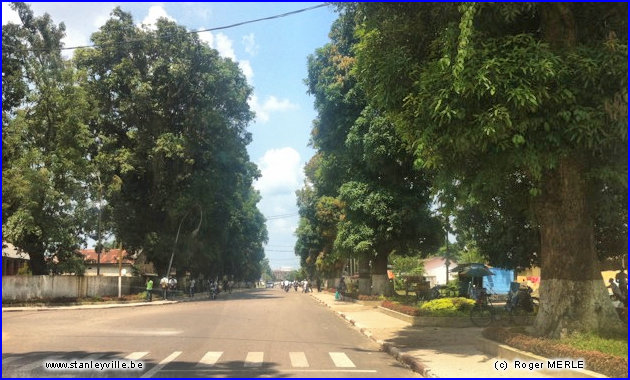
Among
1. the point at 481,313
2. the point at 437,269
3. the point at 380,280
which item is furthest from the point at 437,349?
the point at 437,269

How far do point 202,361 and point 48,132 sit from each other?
29544 millimetres

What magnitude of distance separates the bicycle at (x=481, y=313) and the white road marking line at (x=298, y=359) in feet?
25.9

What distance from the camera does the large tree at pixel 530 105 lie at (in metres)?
8.91

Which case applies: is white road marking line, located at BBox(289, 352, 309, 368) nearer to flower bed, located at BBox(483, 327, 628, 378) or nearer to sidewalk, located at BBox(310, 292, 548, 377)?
sidewalk, located at BBox(310, 292, 548, 377)

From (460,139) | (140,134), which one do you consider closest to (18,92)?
(140,134)

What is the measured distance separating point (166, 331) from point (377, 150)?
13462mm

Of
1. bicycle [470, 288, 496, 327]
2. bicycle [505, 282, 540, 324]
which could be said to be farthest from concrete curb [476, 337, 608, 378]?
bicycle [505, 282, 540, 324]

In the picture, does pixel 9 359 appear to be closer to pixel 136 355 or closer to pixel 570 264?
pixel 136 355

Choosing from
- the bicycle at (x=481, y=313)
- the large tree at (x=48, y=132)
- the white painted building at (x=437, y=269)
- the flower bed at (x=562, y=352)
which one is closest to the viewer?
the flower bed at (x=562, y=352)

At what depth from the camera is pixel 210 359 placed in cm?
1117

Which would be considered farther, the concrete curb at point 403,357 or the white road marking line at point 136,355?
the white road marking line at point 136,355

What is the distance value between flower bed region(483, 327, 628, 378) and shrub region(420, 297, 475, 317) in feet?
23.6

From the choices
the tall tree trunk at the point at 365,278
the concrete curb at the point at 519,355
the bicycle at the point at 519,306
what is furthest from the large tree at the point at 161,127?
the concrete curb at the point at 519,355

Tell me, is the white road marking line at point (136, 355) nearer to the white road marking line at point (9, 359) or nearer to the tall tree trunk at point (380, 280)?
the white road marking line at point (9, 359)
